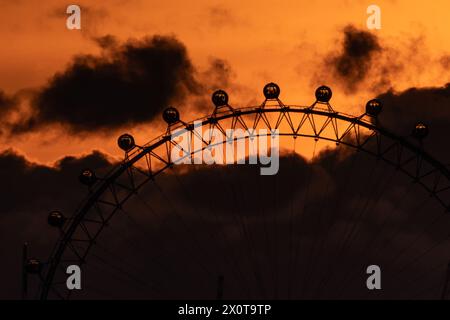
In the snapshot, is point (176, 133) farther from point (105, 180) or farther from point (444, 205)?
point (444, 205)

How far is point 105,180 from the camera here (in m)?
85.1

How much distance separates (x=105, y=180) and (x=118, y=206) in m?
2.23

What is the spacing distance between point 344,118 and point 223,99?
7.66 meters

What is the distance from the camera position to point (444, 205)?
88438 millimetres
